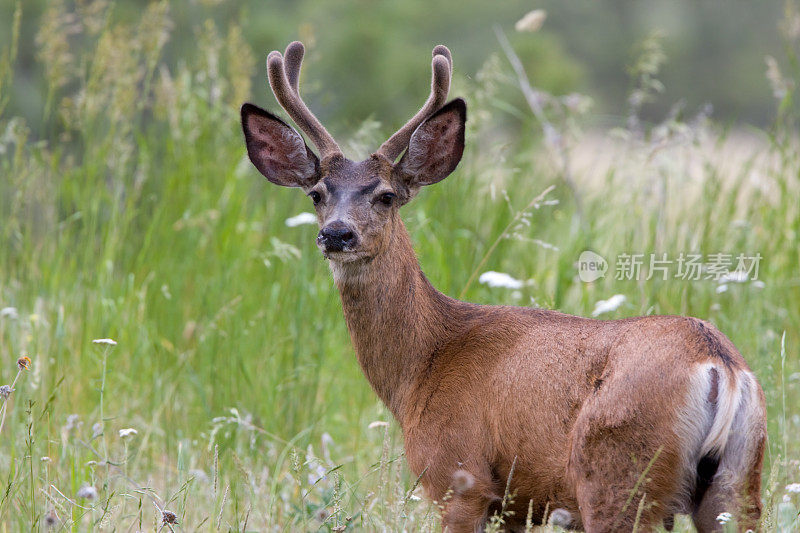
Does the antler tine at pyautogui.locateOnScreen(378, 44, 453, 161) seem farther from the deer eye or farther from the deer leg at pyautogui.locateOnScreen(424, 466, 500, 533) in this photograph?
the deer leg at pyautogui.locateOnScreen(424, 466, 500, 533)

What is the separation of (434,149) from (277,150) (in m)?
0.68

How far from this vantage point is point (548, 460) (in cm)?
334

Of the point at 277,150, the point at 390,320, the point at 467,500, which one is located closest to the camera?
the point at 467,500

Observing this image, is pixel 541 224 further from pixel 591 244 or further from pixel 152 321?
pixel 152 321

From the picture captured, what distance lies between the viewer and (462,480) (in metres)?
3.54

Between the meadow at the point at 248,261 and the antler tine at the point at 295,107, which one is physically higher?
the antler tine at the point at 295,107

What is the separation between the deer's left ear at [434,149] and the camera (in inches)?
164

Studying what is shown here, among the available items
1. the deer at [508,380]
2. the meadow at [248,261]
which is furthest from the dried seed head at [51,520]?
the deer at [508,380]

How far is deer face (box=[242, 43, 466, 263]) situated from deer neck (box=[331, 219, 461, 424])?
0.28ft

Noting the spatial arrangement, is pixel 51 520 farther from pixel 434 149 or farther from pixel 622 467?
pixel 434 149

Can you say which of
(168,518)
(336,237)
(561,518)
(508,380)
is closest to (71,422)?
(168,518)

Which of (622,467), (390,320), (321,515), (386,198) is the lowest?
(321,515)

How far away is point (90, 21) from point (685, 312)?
11.3ft

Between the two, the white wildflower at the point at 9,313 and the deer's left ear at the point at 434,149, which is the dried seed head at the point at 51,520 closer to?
the white wildflower at the point at 9,313
